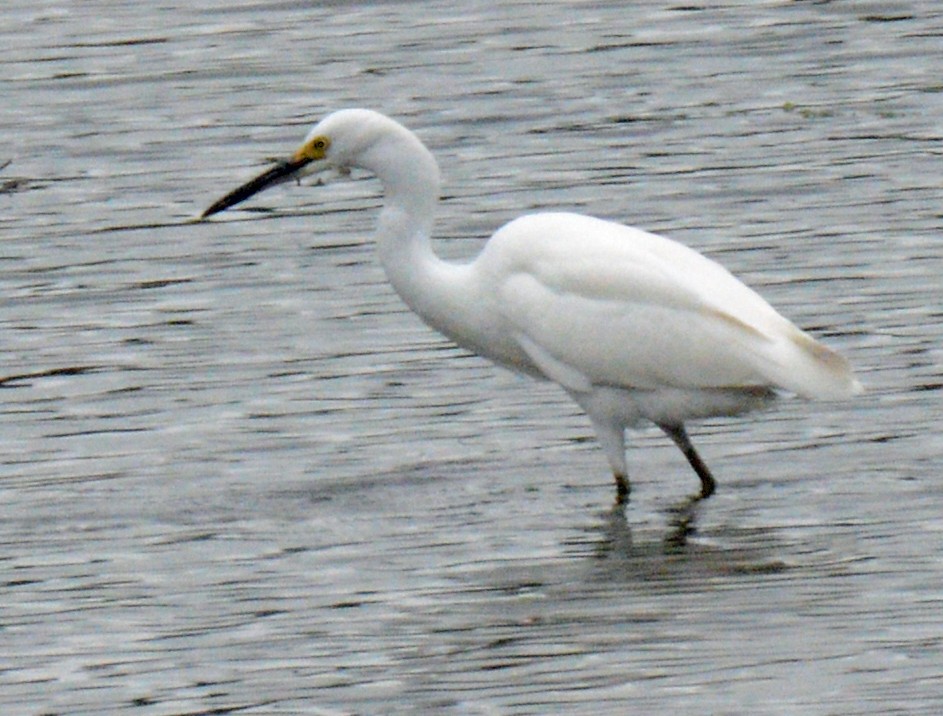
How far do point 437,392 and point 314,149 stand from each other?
1507 mm

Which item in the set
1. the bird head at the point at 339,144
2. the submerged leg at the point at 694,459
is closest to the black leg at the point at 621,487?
the submerged leg at the point at 694,459

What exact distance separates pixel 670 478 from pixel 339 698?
3004 mm

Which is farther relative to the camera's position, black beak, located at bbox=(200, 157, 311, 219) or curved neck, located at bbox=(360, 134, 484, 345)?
black beak, located at bbox=(200, 157, 311, 219)

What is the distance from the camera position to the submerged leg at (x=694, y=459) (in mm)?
10062

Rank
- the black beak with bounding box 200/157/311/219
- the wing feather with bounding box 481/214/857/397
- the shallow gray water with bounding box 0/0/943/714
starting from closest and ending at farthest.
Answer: the shallow gray water with bounding box 0/0/943/714 → the wing feather with bounding box 481/214/857/397 → the black beak with bounding box 200/157/311/219

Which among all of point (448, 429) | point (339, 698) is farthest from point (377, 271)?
point (339, 698)

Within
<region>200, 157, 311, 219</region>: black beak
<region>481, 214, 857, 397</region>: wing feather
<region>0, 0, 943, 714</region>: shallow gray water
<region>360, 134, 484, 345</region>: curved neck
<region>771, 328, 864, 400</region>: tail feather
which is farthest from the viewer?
<region>200, 157, 311, 219</region>: black beak

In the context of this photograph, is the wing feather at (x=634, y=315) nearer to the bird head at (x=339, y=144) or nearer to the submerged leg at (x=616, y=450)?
the submerged leg at (x=616, y=450)

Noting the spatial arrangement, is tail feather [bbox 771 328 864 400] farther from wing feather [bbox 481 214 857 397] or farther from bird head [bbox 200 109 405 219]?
bird head [bbox 200 109 405 219]

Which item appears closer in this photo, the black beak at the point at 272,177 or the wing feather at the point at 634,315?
the wing feather at the point at 634,315

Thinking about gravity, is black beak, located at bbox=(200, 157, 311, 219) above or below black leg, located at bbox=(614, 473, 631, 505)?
above

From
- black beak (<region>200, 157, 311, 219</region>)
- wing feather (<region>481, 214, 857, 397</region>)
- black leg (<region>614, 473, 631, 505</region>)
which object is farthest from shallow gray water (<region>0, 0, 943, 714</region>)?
black beak (<region>200, 157, 311, 219</region>)

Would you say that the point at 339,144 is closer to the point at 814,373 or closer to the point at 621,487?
the point at 621,487

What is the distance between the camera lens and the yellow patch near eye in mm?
10516
